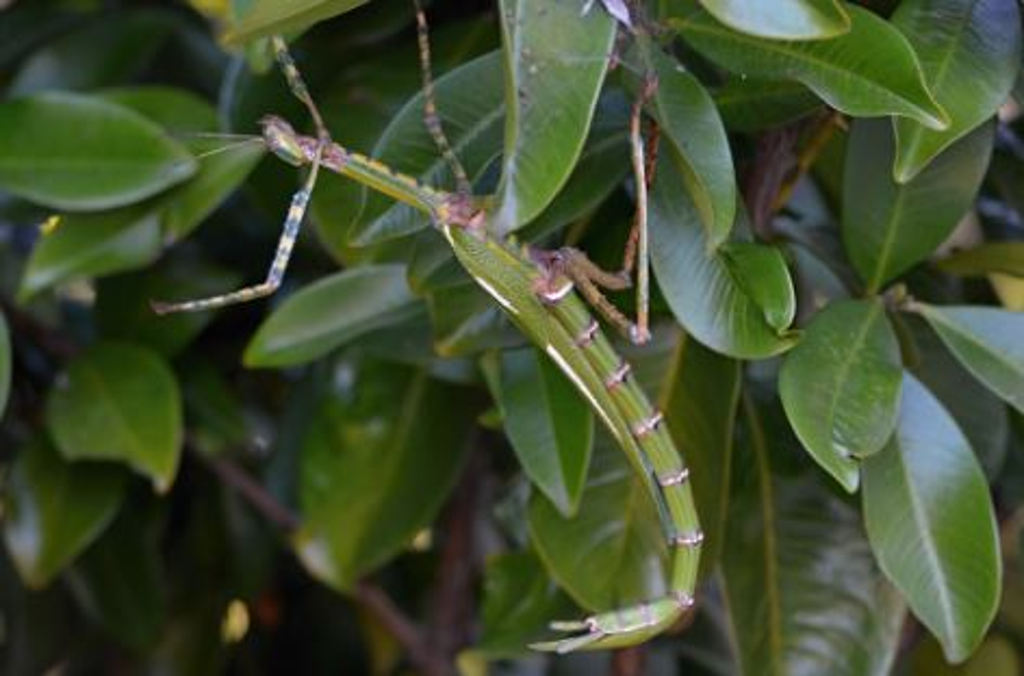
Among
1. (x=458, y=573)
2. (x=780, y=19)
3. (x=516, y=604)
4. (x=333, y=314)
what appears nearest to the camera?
(x=780, y=19)

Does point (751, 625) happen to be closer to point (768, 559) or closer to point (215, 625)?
point (768, 559)

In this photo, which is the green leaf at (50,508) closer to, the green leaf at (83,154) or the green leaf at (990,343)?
the green leaf at (83,154)

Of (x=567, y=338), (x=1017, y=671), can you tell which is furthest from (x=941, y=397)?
(x=1017, y=671)

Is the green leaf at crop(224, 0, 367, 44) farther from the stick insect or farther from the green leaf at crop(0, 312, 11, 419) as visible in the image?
the green leaf at crop(0, 312, 11, 419)

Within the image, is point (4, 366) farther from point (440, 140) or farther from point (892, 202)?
point (892, 202)

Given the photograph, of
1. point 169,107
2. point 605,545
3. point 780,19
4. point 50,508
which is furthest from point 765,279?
point 50,508

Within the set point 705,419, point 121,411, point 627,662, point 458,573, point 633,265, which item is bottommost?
point 458,573
